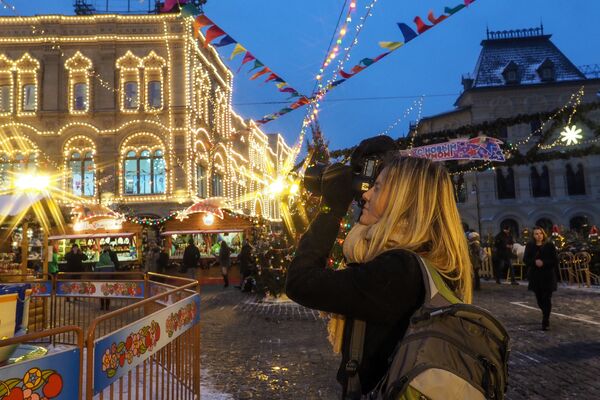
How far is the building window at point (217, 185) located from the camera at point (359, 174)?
1356 inches

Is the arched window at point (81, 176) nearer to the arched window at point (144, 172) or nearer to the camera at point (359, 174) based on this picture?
the arched window at point (144, 172)

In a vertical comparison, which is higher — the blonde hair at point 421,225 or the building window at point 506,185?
the building window at point 506,185

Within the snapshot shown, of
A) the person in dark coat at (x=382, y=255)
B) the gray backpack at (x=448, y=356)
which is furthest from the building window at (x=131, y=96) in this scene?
the gray backpack at (x=448, y=356)

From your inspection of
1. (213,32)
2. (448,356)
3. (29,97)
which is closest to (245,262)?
(213,32)

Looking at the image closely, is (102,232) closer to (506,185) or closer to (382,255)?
(382,255)

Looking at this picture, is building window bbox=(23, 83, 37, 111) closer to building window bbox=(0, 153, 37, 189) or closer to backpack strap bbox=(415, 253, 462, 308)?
building window bbox=(0, 153, 37, 189)

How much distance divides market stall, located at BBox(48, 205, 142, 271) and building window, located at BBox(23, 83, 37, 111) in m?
11.4

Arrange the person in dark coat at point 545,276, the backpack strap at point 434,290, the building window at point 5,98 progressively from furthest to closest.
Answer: the building window at point 5,98 < the person in dark coat at point 545,276 < the backpack strap at point 434,290

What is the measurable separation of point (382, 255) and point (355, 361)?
384mm

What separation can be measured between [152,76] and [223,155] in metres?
8.78

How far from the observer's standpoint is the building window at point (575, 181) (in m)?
38.4

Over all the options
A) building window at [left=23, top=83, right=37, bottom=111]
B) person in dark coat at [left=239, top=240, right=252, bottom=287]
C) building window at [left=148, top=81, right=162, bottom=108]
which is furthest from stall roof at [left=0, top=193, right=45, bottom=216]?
building window at [left=23, top=83, right=37, bottom=111]

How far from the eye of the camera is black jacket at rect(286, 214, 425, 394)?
4.99 feet

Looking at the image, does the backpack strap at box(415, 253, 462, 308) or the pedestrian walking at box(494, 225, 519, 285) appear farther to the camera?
the pedestrian walking at box(494, 225, 519, 285)
